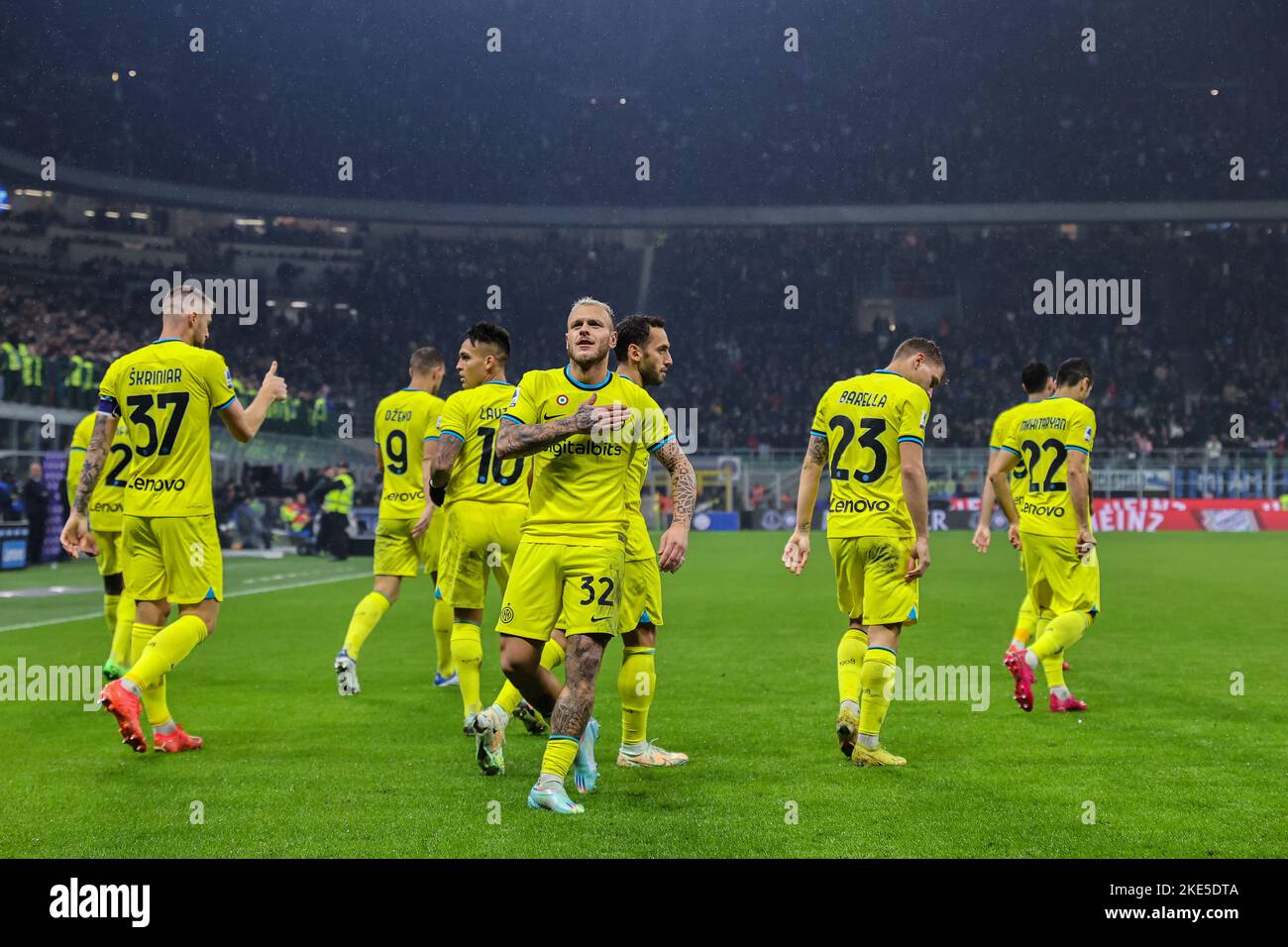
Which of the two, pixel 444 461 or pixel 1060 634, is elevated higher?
pixel 444 461

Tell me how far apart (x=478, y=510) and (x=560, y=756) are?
272cm

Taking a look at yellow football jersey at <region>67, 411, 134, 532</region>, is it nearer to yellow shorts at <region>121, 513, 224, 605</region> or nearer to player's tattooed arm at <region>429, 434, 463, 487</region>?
yellow shorts at <region>121, 513, 224, 605</region>

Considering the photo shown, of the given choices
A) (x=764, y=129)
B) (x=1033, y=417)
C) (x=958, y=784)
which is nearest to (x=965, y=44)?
(x=764, y=129)

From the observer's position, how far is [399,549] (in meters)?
10.3

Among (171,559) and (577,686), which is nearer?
(577,686)

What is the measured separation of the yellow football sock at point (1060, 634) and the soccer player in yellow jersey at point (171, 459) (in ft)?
17.8

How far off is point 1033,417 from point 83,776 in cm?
678

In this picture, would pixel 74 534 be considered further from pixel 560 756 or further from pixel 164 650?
pixel 560 756

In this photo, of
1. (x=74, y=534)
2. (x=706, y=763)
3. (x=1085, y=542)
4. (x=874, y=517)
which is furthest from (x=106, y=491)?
(x=1085, y=542)

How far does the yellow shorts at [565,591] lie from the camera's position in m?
5.94

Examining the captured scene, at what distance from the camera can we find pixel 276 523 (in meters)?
34.6

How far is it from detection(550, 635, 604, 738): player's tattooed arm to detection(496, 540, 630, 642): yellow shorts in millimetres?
65

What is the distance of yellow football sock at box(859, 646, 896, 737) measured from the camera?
282 inches
